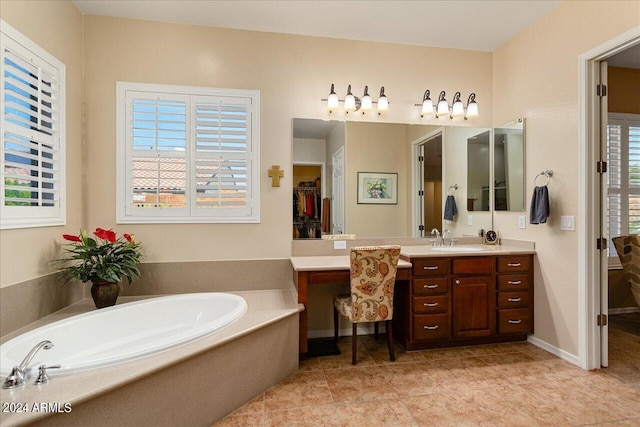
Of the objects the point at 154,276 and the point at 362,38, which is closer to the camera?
the point at 154,276

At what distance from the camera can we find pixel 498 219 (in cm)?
344

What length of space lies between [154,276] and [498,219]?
135 inches

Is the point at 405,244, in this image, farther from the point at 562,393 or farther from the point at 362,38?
the point at 362,38

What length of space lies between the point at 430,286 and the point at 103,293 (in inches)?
102

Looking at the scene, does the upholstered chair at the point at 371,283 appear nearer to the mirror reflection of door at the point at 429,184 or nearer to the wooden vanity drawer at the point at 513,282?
the mirror reflection of door at the point at 429,184

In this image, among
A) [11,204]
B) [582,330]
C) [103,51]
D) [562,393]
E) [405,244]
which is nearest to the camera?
[11,204]

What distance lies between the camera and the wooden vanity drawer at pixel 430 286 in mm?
2764

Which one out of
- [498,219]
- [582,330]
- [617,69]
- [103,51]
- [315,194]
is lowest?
[582,330]

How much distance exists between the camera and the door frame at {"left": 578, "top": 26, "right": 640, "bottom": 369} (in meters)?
2.45

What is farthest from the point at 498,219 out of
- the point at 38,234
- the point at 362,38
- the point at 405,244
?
the point at 38,234

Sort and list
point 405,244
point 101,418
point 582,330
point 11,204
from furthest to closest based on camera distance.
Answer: point 405,244
point 582,330
point 11,204
point 101,418

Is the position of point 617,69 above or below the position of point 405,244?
above

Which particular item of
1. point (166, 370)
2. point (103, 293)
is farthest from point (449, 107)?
point (103, 293)

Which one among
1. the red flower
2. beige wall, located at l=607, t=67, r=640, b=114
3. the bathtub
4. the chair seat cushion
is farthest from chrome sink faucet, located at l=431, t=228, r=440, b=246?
the red flower
